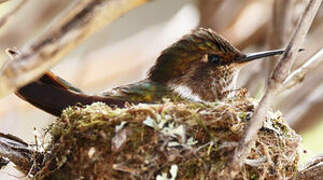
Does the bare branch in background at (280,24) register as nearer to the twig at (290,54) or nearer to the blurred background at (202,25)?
the blurred background at (202,25)

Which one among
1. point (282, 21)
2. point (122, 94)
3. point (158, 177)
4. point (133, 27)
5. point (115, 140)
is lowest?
point (158, 177)

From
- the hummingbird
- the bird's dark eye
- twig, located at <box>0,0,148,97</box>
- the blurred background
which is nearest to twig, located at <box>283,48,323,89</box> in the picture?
the hummingbird

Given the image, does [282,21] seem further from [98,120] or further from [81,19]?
[81,19]

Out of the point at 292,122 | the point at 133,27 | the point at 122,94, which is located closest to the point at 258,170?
the point at 122,94

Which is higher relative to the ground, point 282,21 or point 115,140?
point 282,21

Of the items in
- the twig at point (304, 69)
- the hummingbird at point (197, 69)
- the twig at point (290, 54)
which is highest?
the hummingbird at point (197, 69)

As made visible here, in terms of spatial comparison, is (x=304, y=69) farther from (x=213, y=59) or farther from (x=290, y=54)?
(x=290, y=54)

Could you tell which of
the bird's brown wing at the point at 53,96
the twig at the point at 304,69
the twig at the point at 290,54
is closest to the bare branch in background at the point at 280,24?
the twig at the point at 304,69
